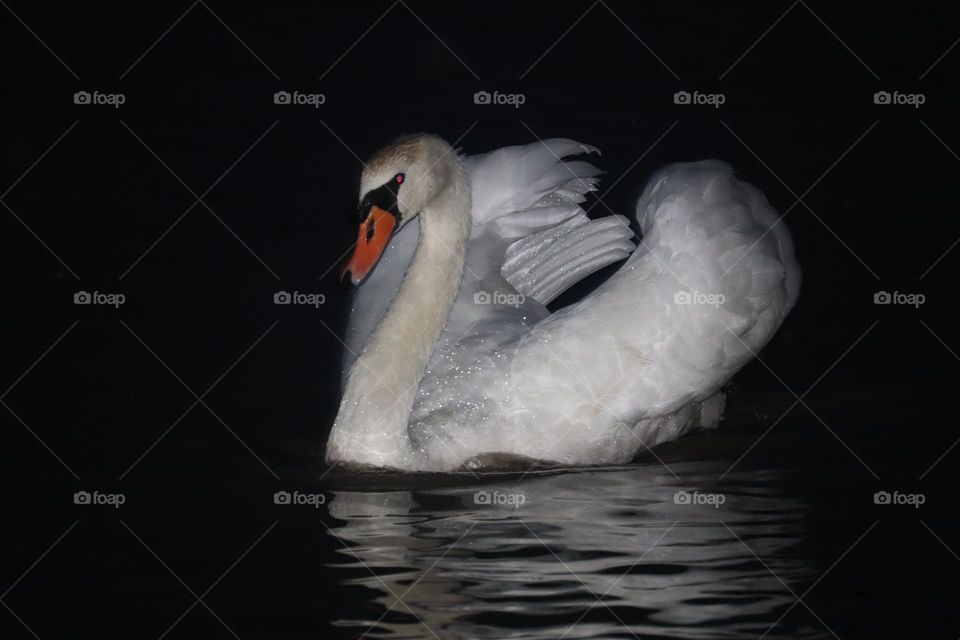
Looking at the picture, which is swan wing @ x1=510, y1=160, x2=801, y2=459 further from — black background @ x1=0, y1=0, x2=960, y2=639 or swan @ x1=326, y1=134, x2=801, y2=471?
black background @ x1=0, y1=0, x2=960, y2=639

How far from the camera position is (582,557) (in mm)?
6617

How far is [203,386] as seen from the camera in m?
9.76

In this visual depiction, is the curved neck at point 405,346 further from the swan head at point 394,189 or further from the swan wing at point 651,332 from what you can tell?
the swan wing at point 651,332

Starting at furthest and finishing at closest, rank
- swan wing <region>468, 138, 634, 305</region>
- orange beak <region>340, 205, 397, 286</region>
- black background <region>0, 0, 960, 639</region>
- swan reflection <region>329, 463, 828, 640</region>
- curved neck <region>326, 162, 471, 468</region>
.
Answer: swan wing <region>468, 138, 634, 305</region> < curved neck <region>326, 162, 471, 468</region> < orange beak <region>340, 205, 397, 286</region> < black background <region>0, 0, 960, 639</region> < swan reflection <region>329, 463, 828, 640</region>

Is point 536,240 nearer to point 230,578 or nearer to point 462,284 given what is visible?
point 462,284

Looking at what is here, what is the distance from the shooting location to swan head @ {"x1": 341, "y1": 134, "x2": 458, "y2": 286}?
7.47m

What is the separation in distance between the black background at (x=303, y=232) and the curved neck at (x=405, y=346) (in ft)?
1.78

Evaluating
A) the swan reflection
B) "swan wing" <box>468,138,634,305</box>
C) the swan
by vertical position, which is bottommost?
the swan reflection

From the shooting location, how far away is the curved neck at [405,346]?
7.90 meters

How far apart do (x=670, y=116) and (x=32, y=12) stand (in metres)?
6.48

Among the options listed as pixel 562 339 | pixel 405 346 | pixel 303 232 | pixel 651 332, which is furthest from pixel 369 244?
pixel 303 232

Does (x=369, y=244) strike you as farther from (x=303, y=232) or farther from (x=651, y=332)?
(x=303, y=232)

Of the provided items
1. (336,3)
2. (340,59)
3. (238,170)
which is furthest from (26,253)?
(336,3)

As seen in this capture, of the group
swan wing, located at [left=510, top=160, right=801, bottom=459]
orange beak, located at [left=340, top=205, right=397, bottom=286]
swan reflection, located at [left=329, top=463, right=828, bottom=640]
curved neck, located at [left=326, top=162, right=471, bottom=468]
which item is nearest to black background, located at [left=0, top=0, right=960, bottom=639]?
swan reflection, located at [left=329, top=463, right=828, bottom=640]
